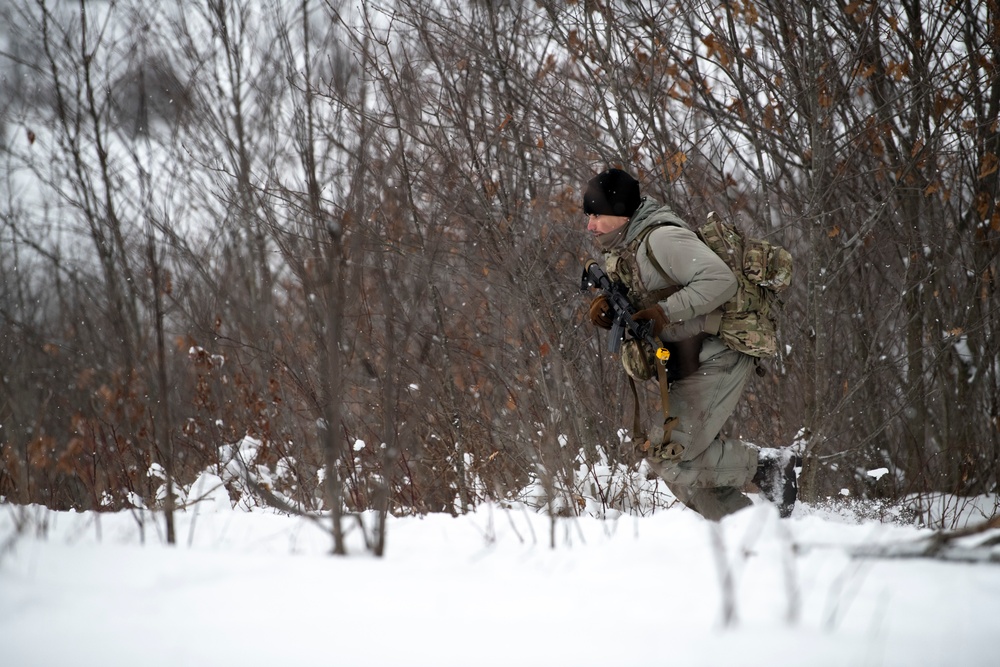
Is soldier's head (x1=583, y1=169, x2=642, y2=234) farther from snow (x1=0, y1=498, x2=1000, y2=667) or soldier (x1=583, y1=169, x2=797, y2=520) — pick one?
snow (x1=0, y1=498, x2=1000, y2=667)

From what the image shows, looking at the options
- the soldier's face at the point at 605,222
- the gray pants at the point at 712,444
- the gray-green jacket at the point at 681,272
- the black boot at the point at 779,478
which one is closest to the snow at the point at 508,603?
the gray pants at the point at 712,444

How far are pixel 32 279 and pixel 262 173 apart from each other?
5630 millimetres

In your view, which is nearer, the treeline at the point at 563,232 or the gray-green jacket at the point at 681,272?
the gray-green jacket at the point at 681,272

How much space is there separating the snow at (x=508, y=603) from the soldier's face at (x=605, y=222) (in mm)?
1379

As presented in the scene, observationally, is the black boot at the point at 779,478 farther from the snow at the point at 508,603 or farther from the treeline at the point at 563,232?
the snow at the point at 508,603

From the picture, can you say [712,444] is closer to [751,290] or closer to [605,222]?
[751,290]

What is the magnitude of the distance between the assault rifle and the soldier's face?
0.14 metres

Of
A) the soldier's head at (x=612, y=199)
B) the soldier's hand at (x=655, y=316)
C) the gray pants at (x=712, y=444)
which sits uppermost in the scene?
the soldier's head at (x=612, y=199)

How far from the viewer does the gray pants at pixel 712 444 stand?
2.81 m

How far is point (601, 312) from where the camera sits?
2.95m

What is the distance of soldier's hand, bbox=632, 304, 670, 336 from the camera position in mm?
2766

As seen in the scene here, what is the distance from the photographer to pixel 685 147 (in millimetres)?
4301

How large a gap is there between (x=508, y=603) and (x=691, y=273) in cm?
165

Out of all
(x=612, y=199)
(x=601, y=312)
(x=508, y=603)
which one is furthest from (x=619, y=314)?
(x=508, y=603)
